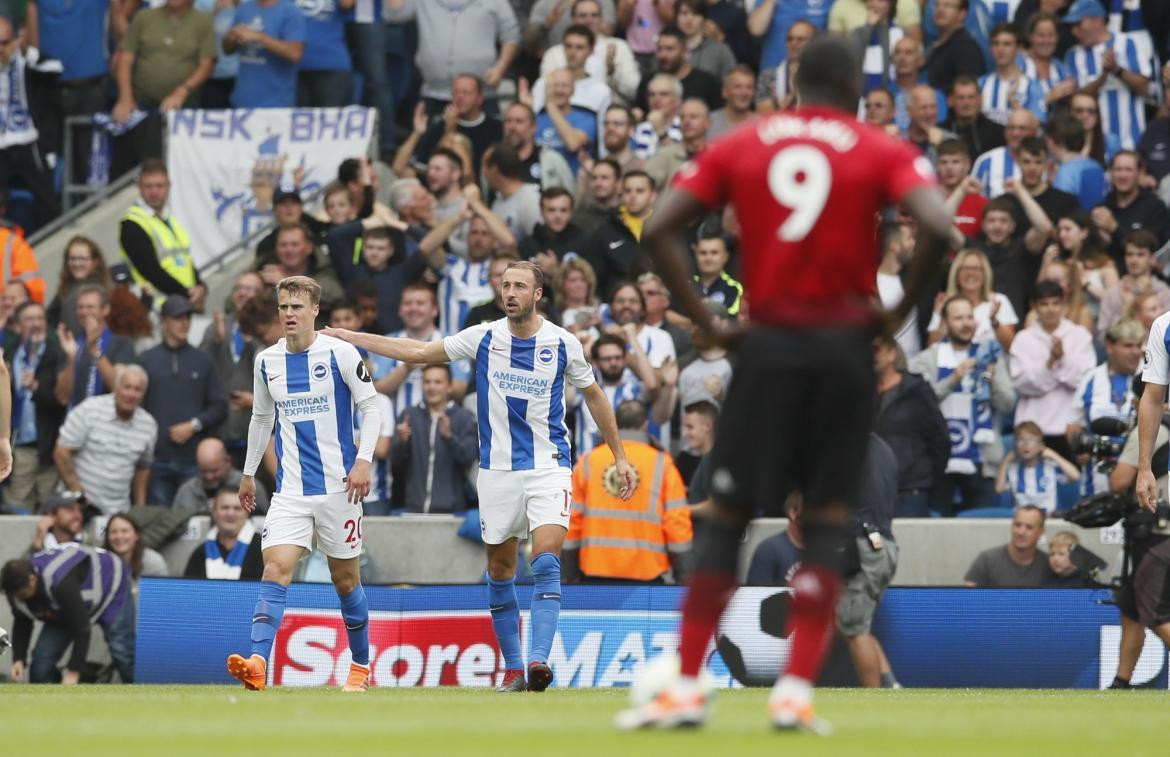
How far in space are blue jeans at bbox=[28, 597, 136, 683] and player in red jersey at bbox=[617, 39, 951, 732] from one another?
32.4ft

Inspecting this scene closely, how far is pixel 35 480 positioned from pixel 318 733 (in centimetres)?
1183

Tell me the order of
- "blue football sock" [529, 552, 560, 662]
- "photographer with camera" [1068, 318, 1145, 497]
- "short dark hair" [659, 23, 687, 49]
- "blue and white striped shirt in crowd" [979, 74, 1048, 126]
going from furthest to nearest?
"short dark hair" [659, 23, 687, 49]
"blue and white striped shirt in crowd" [979, 74, 1048, 126]
"photographer with camera" [1068, 318, 1145, 497]
"blue football sock" [529, 552, 560, 662]

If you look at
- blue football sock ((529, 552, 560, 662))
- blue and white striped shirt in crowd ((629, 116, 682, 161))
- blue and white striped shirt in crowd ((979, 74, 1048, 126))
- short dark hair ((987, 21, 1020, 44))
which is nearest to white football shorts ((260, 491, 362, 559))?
blue football sock ((529, 552, 560, 662))

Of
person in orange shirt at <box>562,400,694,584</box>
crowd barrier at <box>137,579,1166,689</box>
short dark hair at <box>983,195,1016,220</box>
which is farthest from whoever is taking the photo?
short dark hair at <box>983,195,1016,220</box>

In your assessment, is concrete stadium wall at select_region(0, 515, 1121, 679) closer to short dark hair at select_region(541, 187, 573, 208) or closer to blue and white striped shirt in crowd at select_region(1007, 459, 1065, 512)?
blue and white striped shirt in crowd at select_region(1007, 459, 1065, 512)

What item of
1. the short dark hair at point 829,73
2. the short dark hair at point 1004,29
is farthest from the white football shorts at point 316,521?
the short dark hair at point 1004,29

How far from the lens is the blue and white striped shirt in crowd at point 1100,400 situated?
1694 cm

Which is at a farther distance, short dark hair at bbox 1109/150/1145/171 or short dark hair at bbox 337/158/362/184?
short dark hair at bbox 337/158/362/184

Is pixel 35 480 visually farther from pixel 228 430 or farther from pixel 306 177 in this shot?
pixel 306 177

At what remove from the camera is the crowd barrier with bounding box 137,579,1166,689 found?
1549 centimetres

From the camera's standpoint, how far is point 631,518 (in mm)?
15914

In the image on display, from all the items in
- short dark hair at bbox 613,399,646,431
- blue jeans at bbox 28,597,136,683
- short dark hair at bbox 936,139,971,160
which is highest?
Answer: short dark hair at bbox 936,139,971,160

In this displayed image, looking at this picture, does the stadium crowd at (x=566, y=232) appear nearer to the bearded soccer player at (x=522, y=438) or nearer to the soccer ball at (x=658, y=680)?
the bearded soccer player at (x=522, y=438)

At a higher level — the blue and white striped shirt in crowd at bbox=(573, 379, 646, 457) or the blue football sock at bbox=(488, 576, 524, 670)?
the blue and white striped shirt in crowd at bbox=(573, 379, 646, 457)
